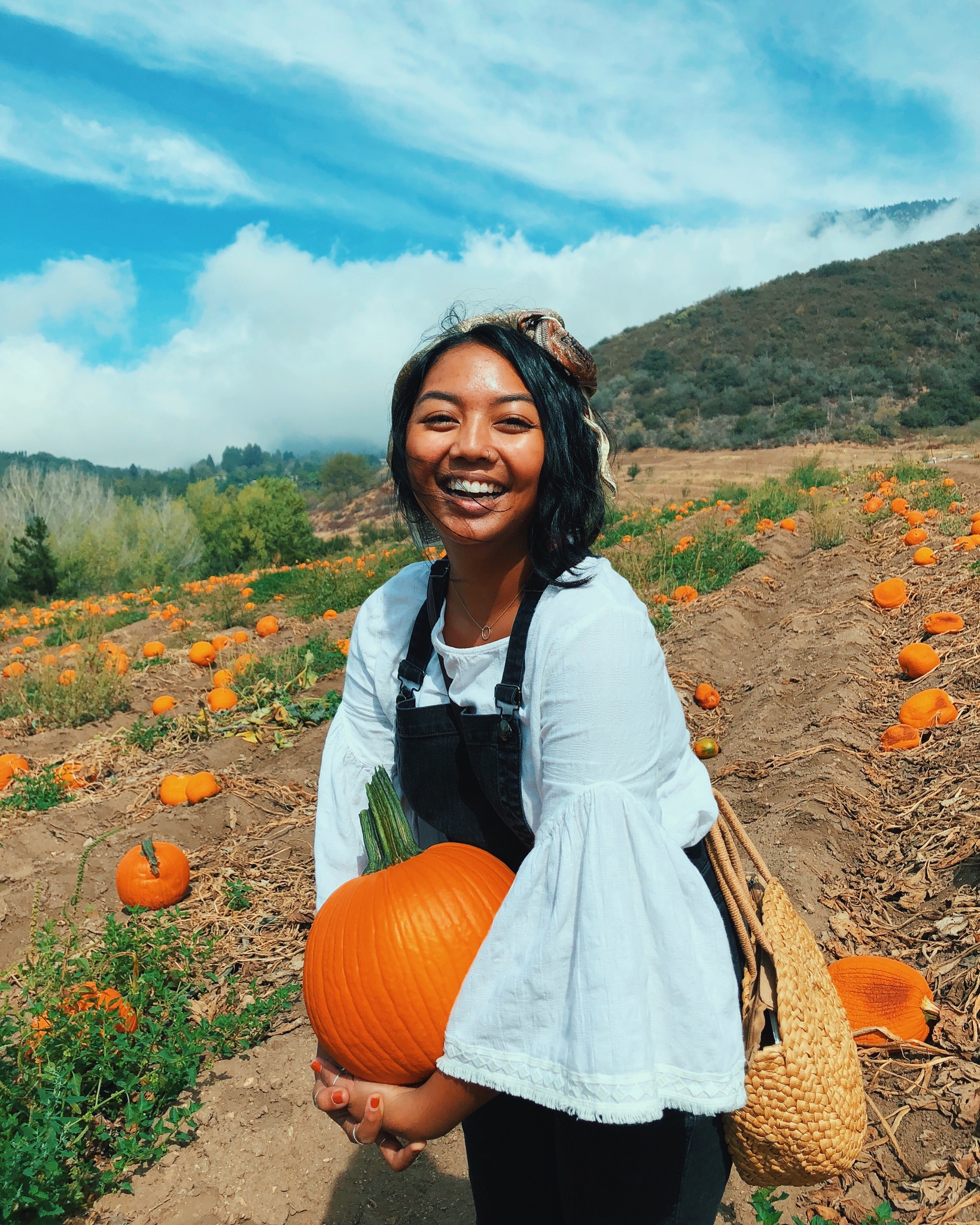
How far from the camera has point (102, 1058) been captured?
2668 millimetres

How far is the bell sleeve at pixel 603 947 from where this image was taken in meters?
1.09

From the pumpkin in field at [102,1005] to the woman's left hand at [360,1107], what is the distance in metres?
1.75

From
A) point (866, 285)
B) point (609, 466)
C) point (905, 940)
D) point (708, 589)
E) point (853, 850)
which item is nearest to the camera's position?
point (609, 466)

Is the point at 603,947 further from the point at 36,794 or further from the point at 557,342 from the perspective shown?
the point at 36,794

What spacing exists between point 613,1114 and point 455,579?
0.96 m

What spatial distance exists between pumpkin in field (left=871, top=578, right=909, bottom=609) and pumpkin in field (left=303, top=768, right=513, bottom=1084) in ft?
23.7

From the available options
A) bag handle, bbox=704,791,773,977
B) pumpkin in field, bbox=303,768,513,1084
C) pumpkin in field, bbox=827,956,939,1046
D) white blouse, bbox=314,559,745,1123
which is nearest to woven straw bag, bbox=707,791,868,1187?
bag handle, bbox=704,791,773,977

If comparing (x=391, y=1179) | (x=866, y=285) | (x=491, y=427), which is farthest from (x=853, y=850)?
(x=866, y=285)

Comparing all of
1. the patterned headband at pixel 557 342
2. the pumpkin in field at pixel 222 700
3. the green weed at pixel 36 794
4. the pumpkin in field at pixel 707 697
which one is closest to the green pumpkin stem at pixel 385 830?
the patterned headband at pixel 557 342

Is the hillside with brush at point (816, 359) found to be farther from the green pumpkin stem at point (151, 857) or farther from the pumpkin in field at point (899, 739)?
the green pumpkin stem at point (151, 857)

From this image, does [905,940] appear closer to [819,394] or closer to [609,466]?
[609,466]

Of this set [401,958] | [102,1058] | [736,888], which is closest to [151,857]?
[102,1058]

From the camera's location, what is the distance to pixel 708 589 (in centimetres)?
957

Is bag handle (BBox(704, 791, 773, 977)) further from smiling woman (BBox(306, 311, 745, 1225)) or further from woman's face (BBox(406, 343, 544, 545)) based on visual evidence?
woman's face (BBox(406, 343, 544, 545))
